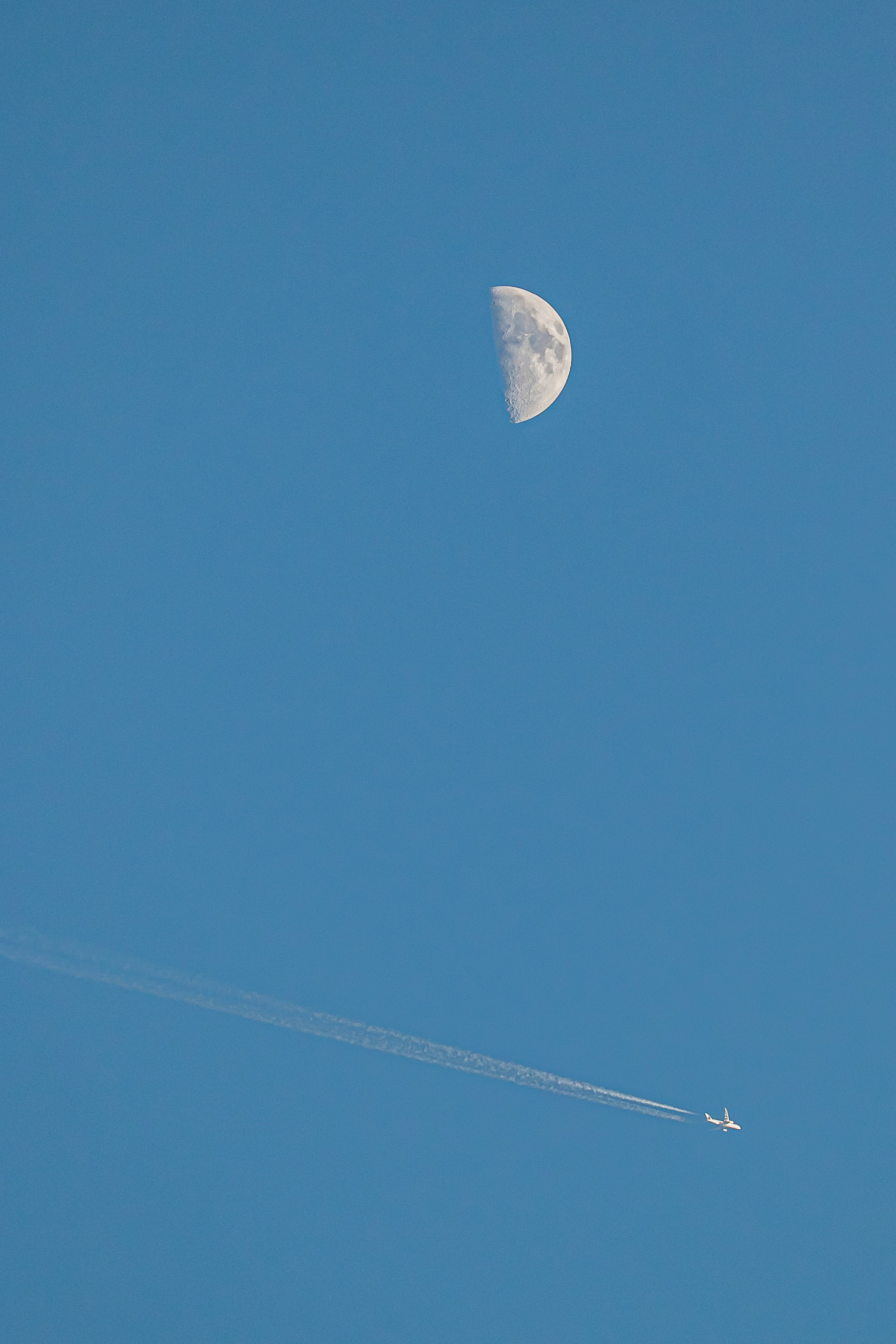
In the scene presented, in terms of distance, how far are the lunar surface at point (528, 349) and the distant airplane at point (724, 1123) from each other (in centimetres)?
2231

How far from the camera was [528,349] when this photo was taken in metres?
39.8

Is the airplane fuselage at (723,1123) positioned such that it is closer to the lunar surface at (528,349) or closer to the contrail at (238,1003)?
the contrail at (238,1003)

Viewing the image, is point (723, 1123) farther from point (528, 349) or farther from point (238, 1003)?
point (528, 349)

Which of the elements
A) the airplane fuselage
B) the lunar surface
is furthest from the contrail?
the lunar surface

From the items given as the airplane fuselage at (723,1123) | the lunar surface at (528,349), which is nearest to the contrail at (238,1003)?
the airplane fuselage at (723,1123)

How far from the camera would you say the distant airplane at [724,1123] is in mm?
40062

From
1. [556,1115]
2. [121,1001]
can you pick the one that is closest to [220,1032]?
[121,1001]

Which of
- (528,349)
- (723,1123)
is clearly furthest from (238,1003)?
(528,349)

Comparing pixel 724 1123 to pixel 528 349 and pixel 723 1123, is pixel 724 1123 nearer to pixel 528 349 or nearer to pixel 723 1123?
pixel 723 1123

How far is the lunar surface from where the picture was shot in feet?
130

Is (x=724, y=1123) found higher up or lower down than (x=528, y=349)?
lower down

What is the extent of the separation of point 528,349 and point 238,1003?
21.9 meters

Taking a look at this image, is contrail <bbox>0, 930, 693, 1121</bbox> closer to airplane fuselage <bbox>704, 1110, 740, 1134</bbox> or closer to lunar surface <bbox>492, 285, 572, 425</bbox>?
airplane fuselage <bbox>704, 1110, 740, 1134</bbox>

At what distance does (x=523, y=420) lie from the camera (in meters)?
40.6
